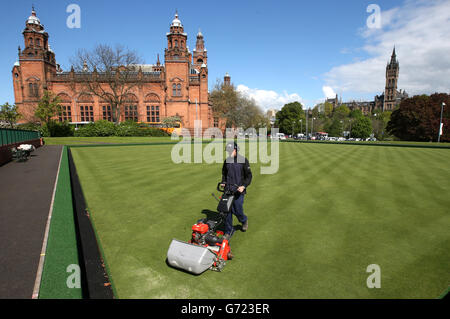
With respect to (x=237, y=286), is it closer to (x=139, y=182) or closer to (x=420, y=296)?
(x=420, y=296)

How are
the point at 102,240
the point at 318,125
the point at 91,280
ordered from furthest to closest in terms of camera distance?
the point at 318,125 → the point at 102,240 → the point at 91,280

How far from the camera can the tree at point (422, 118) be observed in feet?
169

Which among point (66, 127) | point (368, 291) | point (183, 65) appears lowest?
point (368, 291)

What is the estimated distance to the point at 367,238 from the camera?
5.18 meters

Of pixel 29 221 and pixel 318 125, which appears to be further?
pixel 318 125

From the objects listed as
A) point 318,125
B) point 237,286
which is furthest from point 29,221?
point 318,125

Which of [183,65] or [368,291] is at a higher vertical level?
[183,65]

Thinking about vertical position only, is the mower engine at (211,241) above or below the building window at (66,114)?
below

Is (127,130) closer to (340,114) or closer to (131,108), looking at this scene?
(131,108)

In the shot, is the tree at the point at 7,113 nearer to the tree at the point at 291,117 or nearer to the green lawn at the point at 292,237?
the green lawn at the point at 292,237

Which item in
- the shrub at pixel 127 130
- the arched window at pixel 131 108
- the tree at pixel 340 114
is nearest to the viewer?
the shrub at pixel 127 130

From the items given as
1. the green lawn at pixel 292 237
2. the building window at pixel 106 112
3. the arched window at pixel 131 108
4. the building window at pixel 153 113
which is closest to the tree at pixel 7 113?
the building window at pixel 106 112

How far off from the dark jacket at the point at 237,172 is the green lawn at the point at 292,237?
1.24m

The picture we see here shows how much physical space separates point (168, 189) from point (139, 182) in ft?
6.11
